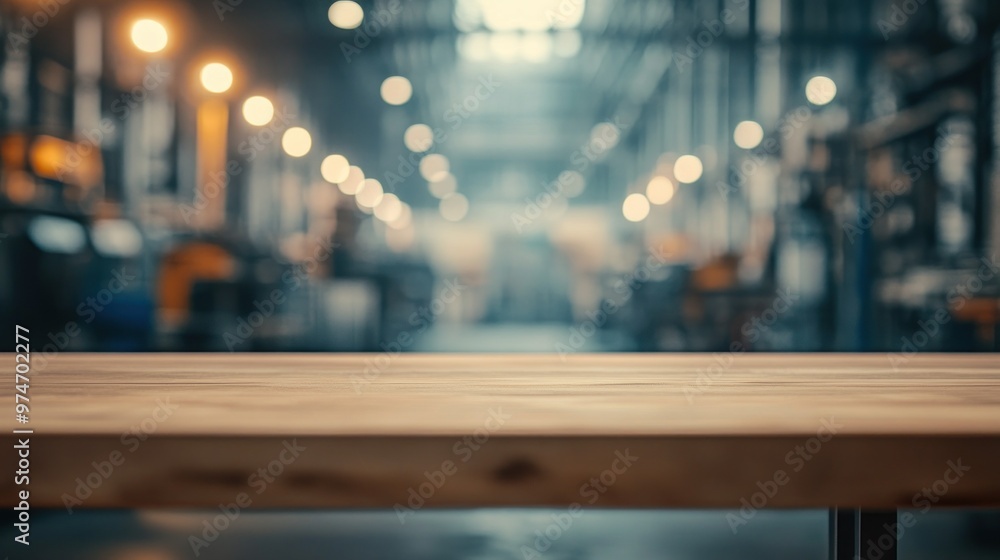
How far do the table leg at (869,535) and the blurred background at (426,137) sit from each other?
171 inches

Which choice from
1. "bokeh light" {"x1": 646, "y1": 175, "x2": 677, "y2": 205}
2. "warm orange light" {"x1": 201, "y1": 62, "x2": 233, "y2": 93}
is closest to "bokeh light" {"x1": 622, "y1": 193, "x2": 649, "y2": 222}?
"bokeh light" {"x1": 646, "y1": 175, "x2": 677, "y2": 205}

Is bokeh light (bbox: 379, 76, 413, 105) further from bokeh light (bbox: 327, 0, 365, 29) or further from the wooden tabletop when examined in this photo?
the wooden tabletop

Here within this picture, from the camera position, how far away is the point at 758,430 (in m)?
0.41

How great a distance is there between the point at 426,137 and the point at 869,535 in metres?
19.5

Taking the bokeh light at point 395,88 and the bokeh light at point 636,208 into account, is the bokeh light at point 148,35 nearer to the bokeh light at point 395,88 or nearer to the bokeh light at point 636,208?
the bokeh light at point 395,88

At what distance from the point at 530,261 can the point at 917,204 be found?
1724 centimetres

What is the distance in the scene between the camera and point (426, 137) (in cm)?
1961

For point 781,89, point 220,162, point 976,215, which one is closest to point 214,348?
point 220,162

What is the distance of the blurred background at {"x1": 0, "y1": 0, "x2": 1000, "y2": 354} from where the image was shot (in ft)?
17.8

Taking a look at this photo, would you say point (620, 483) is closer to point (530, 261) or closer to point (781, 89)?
point (781, 89)

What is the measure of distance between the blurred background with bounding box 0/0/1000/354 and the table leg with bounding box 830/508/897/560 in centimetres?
435

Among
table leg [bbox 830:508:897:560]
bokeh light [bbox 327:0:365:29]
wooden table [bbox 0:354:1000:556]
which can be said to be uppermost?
bokeh light [bbox 327:0:365:29]

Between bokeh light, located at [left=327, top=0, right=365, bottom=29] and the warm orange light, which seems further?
bokeh light, located at [left=327, top=0, right=365, bottom=29]

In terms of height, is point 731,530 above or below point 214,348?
above
